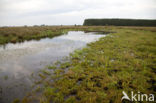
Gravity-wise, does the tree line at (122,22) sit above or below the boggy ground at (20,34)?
above

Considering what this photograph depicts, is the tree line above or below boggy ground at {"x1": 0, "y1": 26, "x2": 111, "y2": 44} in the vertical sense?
above

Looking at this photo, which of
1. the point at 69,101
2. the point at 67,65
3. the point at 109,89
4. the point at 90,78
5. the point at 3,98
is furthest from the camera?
the point at 67,65

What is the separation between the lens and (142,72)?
5.24 metres

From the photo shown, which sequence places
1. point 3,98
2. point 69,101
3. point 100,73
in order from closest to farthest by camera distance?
point 69,101
point 3,98
point 100,73

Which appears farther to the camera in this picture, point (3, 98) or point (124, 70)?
point (124, 70)

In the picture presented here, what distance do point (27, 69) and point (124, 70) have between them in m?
6.81

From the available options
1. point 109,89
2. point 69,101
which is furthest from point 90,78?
point 69,101

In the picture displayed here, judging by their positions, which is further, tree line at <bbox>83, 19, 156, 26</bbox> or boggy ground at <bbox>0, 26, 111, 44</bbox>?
tree line at <bbox>83, 19, 156, 26</bbox>

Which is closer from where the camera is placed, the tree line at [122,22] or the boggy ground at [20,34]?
the boggy ground at [20,34]

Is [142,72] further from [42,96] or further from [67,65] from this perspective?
[42,96]

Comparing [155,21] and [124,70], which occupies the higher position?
[155,21]

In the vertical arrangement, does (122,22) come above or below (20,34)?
above

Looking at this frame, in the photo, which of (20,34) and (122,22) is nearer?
(20,34)

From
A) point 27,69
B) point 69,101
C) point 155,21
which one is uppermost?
point 155,21
